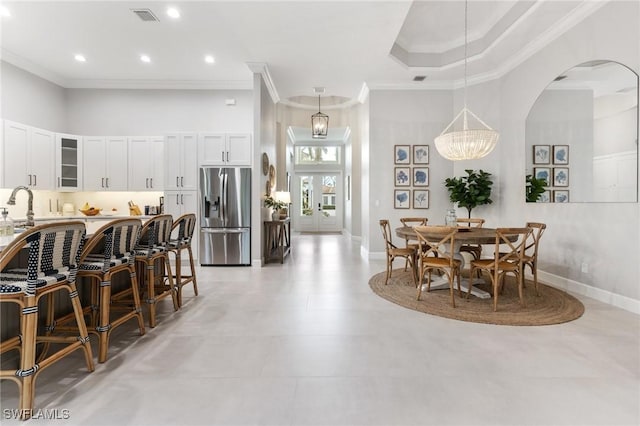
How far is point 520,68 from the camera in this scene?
5066 mm

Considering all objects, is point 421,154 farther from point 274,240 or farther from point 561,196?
point 274,240

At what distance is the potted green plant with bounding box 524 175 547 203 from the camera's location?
4664mm

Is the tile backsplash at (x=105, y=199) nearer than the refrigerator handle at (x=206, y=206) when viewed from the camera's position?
No

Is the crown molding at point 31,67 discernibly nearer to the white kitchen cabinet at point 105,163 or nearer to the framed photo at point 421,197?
the white kitchen cabinet at point 105,163

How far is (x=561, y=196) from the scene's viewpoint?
4.34m

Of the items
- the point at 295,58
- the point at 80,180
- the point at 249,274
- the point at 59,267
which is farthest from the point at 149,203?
the point at 59,267

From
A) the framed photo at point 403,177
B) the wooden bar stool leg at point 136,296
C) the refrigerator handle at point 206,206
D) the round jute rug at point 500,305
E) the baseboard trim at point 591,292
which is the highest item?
the framed photo at point 403,177

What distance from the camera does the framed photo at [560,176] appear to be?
424cm

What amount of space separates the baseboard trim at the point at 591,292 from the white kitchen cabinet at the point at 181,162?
19.1 ft

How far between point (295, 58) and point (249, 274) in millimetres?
3619

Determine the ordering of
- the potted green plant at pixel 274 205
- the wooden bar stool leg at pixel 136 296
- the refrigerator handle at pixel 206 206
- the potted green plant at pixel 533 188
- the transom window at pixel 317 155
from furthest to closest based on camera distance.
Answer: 1. the transom window at pixel 317 155
2. the potted green plant at pixel 274 205
3. the refrigerator handle at pixel 206 206
4. the potted green plant at pixel 533 188
5. the wooden bar stool leg at pixel 136 296

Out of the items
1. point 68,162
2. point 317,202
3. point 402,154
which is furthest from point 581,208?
point 317,202

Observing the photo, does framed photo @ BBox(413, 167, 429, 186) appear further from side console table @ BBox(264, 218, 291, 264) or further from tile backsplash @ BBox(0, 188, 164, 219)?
tile backsplash @ BBox(0, 188, 164, 219)

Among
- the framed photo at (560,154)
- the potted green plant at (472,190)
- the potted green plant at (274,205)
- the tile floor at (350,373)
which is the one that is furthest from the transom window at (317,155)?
the tile floor at (350,373)
